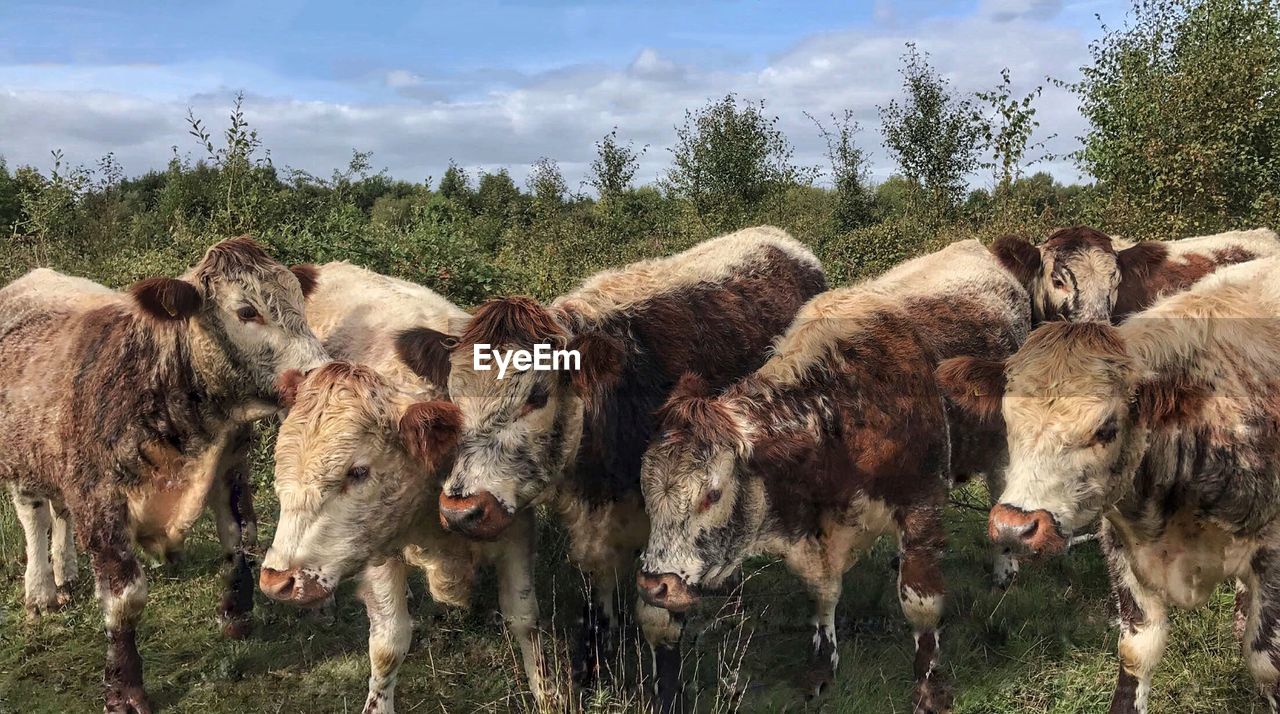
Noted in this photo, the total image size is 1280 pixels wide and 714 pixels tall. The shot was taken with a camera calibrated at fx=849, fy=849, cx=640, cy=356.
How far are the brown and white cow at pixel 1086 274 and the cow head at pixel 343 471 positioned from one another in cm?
623

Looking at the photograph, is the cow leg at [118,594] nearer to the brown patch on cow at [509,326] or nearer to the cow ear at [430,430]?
the cow ear at [430,430]

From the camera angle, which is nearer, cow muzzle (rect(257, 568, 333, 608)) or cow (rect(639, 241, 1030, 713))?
cow muzzle (rect(257, 568, 333, 608))

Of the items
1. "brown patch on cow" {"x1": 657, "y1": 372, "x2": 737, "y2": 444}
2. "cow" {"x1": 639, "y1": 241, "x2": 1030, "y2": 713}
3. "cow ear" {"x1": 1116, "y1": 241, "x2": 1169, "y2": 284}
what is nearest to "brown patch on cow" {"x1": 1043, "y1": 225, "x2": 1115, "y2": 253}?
"cow ear" {"x1": 1116, "y1": 241, "x2": 1169, "y2": 284}

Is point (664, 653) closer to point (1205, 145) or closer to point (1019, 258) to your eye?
point (1019, 258)

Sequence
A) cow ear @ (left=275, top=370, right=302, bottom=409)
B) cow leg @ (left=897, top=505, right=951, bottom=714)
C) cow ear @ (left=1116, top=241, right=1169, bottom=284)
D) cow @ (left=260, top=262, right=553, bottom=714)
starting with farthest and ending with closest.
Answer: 1. cow ear @ (left=1116, top=241, right=1169, bottom=284)
2. cow leg @ (left=897, top=505, right=951, bottom=714)
3. cow ear @ (left=275, top=370, right=302, bottom=409)
4. cow @ (left=260, top=262, right=553, bottom=714)

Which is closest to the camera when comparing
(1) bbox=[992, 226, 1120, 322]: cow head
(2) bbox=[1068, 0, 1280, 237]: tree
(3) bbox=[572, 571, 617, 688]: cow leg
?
(3) bbox=[572, 571, 617, 688]: cow leg

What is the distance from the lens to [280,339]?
5254mm

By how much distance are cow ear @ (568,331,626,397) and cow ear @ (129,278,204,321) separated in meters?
2.39

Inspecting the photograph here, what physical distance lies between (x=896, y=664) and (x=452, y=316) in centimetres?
385

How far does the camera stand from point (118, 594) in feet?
16.2

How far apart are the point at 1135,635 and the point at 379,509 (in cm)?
385

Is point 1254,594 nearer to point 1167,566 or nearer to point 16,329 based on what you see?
point 1167,566

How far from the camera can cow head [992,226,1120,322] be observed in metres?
7.96

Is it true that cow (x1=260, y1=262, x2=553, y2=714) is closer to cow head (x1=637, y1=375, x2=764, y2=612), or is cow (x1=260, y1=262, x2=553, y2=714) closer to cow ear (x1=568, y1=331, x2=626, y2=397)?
cow ear (x1=568, y1=331, x2=626, y2=397)
